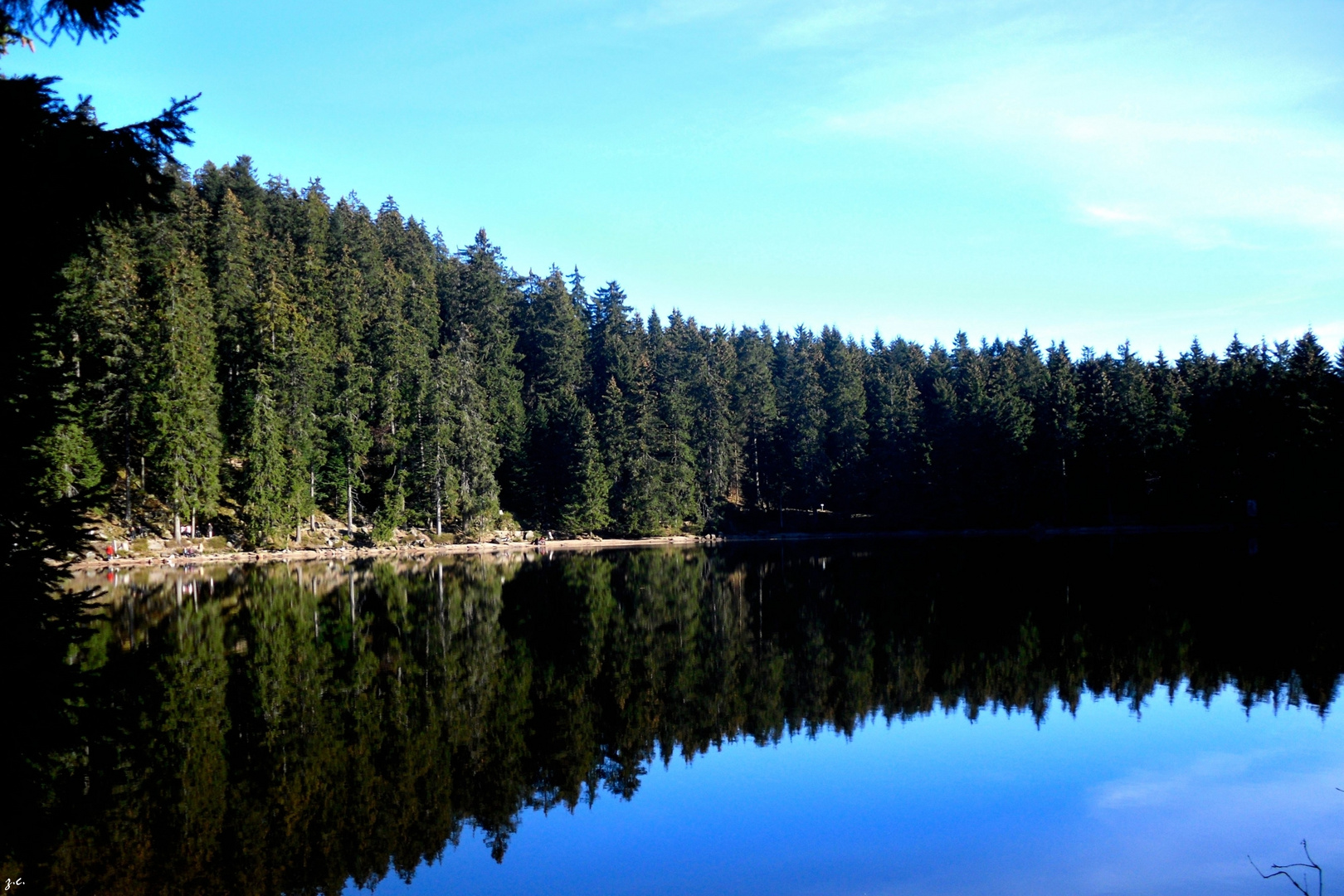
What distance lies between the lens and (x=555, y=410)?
293 feet

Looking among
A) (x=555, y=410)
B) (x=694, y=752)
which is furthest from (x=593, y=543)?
(x=694, y=752)

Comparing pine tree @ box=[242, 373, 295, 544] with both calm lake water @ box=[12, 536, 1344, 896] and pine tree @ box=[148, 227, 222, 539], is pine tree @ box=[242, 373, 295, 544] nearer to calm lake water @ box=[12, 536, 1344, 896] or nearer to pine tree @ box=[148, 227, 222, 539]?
pine tree @ box=[148, 227, 222, 539]

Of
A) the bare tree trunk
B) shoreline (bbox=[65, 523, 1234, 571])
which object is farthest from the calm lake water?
the bare tree trunk

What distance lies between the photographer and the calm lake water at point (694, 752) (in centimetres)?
1098

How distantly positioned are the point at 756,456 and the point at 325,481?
152 feet

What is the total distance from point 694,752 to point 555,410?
74903 millimetres

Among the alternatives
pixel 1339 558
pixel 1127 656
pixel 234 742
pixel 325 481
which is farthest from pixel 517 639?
pixel 325 481

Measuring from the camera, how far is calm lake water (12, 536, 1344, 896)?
432 inches

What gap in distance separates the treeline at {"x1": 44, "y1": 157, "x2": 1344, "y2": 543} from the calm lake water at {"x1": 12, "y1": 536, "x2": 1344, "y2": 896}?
30338 millimetres

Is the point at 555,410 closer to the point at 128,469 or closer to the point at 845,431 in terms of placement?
the point at 845,431

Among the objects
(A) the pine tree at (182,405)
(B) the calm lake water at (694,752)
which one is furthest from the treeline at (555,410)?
(B) the calm lake water at (694,752)

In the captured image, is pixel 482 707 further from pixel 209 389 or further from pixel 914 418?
pixel 914 418

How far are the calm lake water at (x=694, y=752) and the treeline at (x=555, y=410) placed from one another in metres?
30.3

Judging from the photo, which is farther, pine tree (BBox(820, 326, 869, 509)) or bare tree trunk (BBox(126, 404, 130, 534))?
pine tree (BBox(820, 326, 869, 509))
